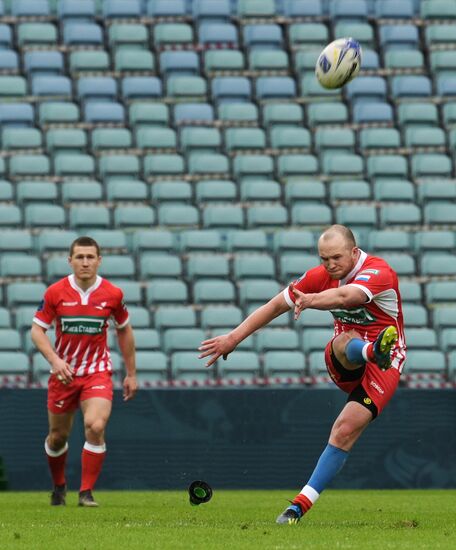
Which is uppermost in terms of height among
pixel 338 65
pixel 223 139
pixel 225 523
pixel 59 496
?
pixel 223 139

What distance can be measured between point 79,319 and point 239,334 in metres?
3.40

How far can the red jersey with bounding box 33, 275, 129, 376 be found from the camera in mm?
11586

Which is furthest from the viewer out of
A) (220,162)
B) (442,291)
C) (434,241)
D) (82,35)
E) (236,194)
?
(82,35)

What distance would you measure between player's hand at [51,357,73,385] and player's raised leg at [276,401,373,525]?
293cm

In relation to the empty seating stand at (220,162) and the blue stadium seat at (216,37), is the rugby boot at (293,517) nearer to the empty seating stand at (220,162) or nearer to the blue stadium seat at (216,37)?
the empty seating stand at (220,162)

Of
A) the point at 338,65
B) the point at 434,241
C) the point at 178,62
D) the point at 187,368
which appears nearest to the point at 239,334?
the point at 338,65

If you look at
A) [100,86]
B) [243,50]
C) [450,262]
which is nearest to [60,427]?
[450,262]

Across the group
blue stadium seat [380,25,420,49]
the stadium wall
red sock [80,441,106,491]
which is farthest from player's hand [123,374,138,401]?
blue stadium seat [380,25,420,49]

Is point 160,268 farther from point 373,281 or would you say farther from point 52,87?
point 373,281

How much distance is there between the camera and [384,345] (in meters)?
7.98

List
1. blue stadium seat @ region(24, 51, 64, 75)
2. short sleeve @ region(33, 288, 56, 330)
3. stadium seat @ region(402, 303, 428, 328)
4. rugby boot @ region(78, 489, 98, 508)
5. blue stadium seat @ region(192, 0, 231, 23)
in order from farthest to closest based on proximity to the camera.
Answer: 1. blue stadium seat @ region(192, 0, 231, 23)
2. blue stadium seat @ region(24, 51, 64, 75)
3. stadium seat @ region(402, 303, 428, 328)
4. short sleeve @ region(33, 288, 56, 330)
5. rugby boot @ region(78, 489, 98, 508)

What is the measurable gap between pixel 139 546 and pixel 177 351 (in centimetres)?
993

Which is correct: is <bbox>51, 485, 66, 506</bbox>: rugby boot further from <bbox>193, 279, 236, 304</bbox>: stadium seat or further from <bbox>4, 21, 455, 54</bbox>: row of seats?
<bbox>4, 21, 455, 54</bbox>: row of seats

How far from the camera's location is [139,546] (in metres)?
7.03
